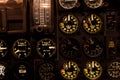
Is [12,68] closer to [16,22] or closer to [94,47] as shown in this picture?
[16,22]

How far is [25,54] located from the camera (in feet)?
14.6

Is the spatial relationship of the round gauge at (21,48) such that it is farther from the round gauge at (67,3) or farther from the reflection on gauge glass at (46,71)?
the round gauge at (67,3)

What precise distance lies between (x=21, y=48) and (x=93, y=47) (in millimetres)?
1083

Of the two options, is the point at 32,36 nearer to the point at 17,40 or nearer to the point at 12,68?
the point at 17,40

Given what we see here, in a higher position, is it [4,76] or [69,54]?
[69,54]

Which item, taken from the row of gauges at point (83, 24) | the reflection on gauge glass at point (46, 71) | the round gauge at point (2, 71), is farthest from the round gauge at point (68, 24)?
the round gauge at point (2, 71)

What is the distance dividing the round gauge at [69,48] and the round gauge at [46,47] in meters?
0.15

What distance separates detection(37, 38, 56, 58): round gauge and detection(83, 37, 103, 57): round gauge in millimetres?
482

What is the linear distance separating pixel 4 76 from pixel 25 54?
1.49 feet

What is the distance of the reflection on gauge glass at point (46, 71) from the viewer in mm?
4395

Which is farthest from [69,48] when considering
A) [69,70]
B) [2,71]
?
[2,71]

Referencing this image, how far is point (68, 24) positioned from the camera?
434 centimetres

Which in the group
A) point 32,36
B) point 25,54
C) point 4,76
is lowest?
point 4,76

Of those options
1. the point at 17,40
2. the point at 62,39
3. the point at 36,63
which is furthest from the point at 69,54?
the point at 17,40
